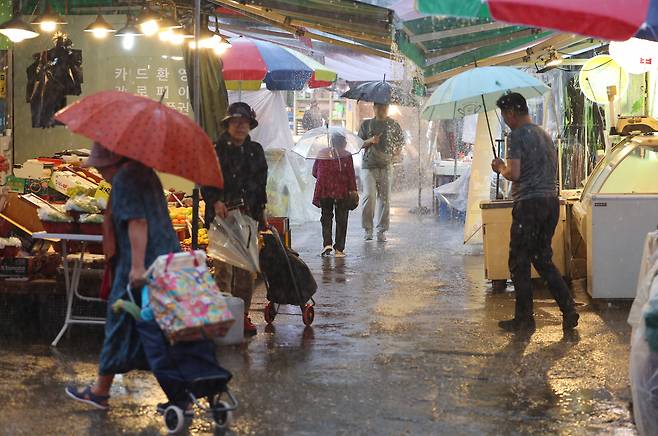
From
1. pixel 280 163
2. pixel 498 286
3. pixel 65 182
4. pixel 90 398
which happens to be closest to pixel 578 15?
pixel 90 398

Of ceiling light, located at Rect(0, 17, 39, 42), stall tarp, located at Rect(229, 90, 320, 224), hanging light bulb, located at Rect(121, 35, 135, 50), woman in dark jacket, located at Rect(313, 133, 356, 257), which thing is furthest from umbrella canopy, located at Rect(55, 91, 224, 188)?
stall tarp, located at Rect(229, 90, 320, 224)

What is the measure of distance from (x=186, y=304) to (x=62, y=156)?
262 inches

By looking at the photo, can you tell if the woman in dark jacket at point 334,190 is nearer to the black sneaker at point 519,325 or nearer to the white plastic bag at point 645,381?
the black sneaker at point 519,325

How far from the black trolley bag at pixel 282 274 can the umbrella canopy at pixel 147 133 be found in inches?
121

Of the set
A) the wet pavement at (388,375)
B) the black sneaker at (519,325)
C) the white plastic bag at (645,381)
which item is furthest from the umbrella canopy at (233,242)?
the white plastic bag at (645,381)

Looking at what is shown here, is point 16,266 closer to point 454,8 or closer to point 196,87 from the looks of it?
point 196,87

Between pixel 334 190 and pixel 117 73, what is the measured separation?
366 centimetres

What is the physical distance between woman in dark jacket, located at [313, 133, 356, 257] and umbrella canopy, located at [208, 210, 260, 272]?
A: 6.21 meters

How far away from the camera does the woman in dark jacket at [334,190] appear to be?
1528 cm

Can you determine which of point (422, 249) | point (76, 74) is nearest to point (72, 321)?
point (76, 74)

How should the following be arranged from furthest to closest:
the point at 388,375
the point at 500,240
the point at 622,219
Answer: the point at 500,240 < the point at 622,219 < the point at 388,375

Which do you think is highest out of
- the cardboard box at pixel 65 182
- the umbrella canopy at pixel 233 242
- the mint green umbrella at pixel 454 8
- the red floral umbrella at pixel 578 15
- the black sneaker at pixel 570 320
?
the mint green umbrella at pixel 454 8

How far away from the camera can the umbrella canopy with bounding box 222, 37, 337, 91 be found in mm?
16344

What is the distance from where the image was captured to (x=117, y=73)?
43.4ft
